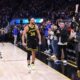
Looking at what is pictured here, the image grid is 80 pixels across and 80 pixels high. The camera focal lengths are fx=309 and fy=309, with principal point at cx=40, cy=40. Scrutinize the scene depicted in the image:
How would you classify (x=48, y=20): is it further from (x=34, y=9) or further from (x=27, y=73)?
(x=34, y=9)

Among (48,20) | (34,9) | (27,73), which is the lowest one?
(27,73)

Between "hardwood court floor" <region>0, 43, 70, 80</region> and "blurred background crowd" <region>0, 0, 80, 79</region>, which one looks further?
"blurred background crowd" <region>0, 0, 80, 79</region>

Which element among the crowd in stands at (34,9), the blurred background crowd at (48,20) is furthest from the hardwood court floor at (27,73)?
the crowd in stands at (34,9)

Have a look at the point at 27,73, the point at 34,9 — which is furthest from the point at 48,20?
the point at 34,9

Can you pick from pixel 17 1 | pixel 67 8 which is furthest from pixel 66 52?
pixel 17 1

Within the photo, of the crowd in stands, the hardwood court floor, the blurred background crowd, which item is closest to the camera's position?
the hardwood court floor

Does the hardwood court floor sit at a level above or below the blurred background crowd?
below

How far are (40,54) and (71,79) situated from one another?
655 cm

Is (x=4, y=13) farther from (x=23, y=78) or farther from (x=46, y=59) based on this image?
(x=23, y=78)

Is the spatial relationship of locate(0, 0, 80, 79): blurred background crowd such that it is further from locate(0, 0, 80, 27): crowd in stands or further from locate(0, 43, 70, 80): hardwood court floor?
locate(0, 43, 70, 80): hardwood court floor

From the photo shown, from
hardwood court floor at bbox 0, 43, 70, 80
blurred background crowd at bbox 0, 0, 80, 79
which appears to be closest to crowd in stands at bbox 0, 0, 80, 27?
blurred background crowd at bbox 0, 0, 80, 79

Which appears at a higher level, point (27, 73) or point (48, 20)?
point (48, 20)

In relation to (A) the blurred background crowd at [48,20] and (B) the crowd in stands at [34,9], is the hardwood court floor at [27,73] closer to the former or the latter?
(A) the blurred background crowd at [48,20]

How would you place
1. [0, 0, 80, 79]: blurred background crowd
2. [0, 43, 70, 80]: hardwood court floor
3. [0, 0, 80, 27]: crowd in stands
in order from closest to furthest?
1. [0, 43, 70, 80]: hardwood court floor
2. [0, 0, 80, 79]: blurred background crowd
3. [0, 0, 80, 27]: crowd in stands
